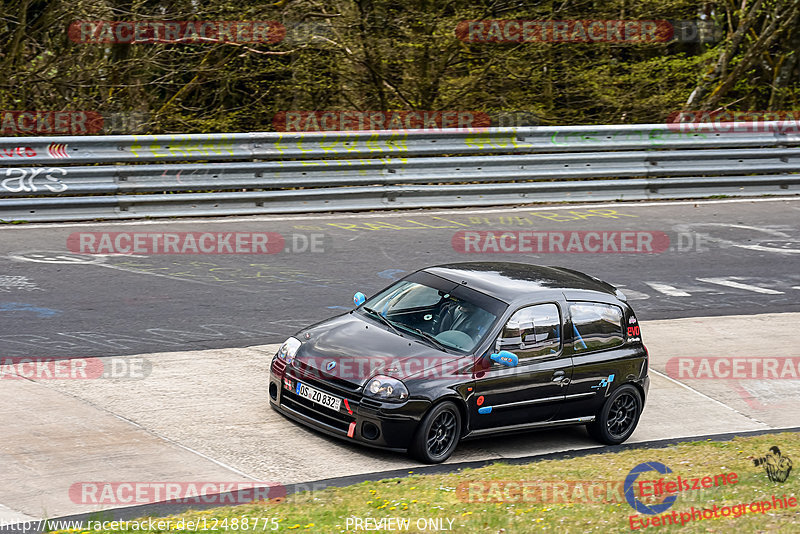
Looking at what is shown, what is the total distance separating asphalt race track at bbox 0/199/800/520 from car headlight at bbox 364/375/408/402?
53 centimetres

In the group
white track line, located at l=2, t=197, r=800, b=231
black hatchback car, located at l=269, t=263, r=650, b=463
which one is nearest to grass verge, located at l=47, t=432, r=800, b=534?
black hatchback car, located at l=269, t=263, r=650, b=463

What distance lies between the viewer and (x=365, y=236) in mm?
14406

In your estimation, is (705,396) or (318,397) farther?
(705,396)

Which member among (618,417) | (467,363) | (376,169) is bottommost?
(618,417)

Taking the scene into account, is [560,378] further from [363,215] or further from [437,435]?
[363,215]

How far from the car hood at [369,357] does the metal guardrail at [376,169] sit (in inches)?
268

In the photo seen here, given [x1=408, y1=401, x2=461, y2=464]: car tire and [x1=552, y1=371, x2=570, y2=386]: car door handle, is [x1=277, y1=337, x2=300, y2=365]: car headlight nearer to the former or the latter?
[x1=408, y1=401, x2=461, y2=464]: car tire

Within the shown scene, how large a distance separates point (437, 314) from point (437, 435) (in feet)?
3.68

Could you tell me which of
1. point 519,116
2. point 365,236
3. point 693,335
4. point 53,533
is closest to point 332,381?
point 53,533

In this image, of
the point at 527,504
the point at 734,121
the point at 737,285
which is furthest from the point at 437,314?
the point at 734,121

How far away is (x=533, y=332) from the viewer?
827 cm

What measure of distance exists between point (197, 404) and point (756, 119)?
16.5 metres

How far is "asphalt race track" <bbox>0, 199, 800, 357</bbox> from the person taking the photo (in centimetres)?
1020

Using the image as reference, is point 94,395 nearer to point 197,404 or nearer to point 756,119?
point 197,404
